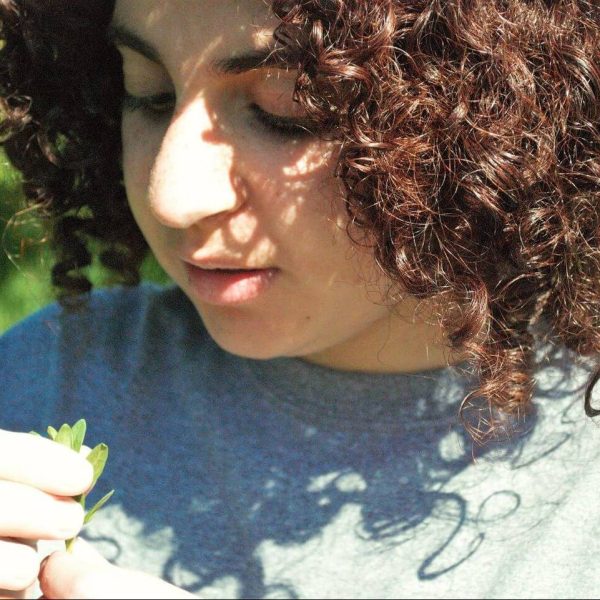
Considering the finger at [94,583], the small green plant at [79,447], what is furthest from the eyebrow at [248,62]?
the finger at [94,583]

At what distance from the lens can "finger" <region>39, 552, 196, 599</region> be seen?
824mm

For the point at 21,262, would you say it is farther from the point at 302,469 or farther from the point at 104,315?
the point at 302,469

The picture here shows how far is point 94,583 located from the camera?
0.83 metres

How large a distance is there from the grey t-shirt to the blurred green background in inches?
6.7

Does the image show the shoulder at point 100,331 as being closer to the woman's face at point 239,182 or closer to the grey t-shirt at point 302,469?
the grey t-shirt at point 302,469

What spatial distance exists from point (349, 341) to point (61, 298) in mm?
511

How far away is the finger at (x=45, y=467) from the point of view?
3.06 feet

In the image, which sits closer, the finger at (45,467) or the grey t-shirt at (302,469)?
the finger at (45,467)

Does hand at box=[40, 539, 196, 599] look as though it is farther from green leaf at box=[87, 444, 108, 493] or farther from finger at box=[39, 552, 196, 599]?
green leaf at box=[87, 444, 108, 493]

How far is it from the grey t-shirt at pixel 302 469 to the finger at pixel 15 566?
52cm

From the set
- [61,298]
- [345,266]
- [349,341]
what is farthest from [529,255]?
[61,298]

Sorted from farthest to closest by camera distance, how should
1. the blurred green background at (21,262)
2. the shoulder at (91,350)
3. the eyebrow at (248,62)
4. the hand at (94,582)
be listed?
the blurred green background at (21,262) < the shoulder at (91,350) < the eyebrow at (248,62) < the hand at (94,582)

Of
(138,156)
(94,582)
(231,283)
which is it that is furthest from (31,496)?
(138,156)

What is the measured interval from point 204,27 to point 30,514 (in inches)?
22.2
